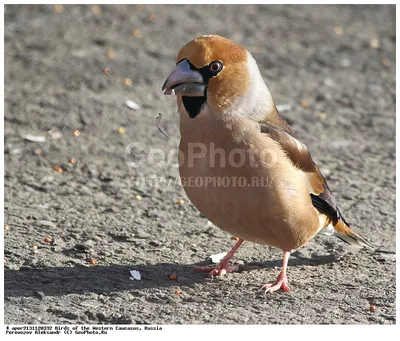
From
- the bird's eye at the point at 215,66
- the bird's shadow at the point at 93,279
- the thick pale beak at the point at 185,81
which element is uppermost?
the bird's eye at the point at 215,66

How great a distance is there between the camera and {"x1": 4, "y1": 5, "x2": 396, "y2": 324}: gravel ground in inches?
179

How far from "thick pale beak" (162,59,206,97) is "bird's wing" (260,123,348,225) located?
472 millimetres

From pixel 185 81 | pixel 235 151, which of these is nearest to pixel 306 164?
pixel 235 151

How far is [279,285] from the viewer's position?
4.73 m

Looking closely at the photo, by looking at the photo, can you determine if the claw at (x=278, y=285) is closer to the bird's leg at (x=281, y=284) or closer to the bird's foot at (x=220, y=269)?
the bird's leg at (x=281, y=284)

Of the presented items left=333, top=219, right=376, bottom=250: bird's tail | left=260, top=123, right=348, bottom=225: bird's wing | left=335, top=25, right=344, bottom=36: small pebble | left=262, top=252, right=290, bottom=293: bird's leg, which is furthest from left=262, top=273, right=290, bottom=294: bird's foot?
left=335, top=25, right=344, bottom=36: small pebble

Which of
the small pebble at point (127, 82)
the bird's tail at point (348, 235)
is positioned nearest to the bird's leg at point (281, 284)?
the bird's tail at point (348, 235)

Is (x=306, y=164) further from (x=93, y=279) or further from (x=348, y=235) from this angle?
(x=93, y=279)

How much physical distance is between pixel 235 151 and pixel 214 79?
0.46m

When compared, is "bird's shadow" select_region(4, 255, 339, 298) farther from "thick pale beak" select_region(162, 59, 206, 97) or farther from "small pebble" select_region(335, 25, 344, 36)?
"small pebble" select_region(335, 25, 344, 36)

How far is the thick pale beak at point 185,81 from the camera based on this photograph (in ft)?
14.4

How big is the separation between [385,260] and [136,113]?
3.43 m

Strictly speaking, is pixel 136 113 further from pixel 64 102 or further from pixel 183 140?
pixel 183 140

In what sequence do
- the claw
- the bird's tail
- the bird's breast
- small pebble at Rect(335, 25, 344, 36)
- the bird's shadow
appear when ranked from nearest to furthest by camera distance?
1. the bird's breast
2. the bird's shadow
3. the claw
4. the bird's tail
5. small pebble at Rect(335, 25, 344, 36)
